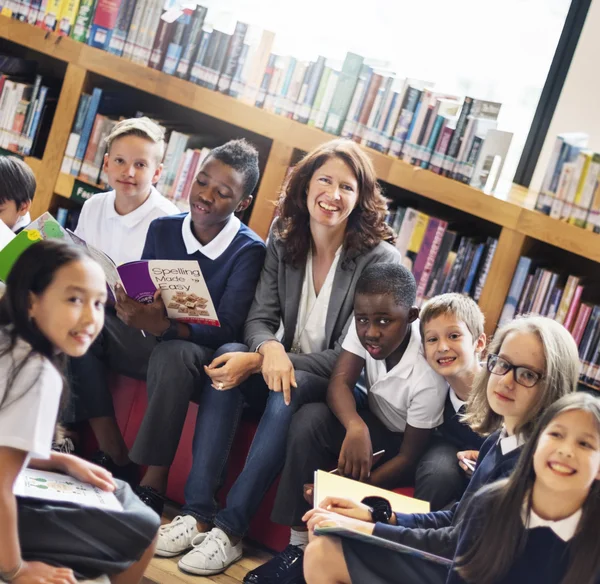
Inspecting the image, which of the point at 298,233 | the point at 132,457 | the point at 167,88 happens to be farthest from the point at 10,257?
the point at 167,88

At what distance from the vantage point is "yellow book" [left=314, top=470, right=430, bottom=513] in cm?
200

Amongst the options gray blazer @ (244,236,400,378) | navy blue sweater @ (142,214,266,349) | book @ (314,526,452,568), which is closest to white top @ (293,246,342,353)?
gray blazer @ (244,236,400,378)

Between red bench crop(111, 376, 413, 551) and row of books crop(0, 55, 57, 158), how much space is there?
1431 millimetres

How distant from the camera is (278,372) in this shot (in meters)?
2.33

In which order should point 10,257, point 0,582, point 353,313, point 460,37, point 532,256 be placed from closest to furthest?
point 0,582 < point 10,257 < point 353,313 < point 532,256 < point 460,37

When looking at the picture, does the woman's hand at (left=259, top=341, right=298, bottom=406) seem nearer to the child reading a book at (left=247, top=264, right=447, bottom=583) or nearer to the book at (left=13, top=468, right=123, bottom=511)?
the child reading a book at (left=247, top=264, right=447, bottom=583)

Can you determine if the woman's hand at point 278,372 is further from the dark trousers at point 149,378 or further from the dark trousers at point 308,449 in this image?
the dark trousers at point 149,378

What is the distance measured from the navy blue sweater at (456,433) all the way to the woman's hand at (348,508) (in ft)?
1.56

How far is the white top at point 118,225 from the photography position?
2.88 metres

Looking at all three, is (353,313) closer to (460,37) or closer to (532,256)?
(532,256)

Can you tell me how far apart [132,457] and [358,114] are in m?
1.44

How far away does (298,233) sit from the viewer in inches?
103

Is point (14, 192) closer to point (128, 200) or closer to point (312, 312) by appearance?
point (128, 200)

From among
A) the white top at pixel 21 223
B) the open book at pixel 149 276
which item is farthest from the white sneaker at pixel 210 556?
the white top at pixel 21 223
